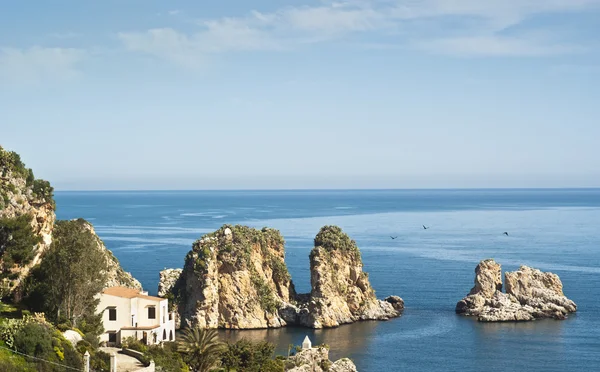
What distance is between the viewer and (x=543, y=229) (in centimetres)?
18562

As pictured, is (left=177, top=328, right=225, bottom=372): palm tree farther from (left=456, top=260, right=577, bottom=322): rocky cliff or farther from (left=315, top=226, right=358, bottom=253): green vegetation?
(left=456, top=260, right=577, bottom=322): rocky cliff

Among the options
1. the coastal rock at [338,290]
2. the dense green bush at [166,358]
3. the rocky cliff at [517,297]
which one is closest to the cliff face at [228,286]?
the coastal rock at [338,290]

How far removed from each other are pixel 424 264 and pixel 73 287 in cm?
7337

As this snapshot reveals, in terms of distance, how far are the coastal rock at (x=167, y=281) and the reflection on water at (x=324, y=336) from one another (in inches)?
306

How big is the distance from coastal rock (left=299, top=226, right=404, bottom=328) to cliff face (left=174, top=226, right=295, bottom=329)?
396 cm

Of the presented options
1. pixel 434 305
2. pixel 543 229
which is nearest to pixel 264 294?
pixel 434 305

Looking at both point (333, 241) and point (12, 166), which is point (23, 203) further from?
point (333, 241)

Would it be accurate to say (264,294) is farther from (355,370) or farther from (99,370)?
(99,370)

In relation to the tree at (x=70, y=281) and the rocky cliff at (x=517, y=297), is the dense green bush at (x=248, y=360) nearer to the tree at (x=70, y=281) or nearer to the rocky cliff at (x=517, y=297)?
the tree at (x=70, y=281)

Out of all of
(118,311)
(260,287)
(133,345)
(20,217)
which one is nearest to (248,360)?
(133,345)

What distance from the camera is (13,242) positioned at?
55.3 meters

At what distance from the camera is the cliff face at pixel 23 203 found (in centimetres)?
5632

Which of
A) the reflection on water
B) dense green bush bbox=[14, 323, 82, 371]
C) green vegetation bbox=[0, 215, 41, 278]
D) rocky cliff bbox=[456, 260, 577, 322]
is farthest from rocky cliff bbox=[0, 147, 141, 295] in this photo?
rocky cliff bbox=[456, 260, 577, 322]

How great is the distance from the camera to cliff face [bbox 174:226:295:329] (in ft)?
259
